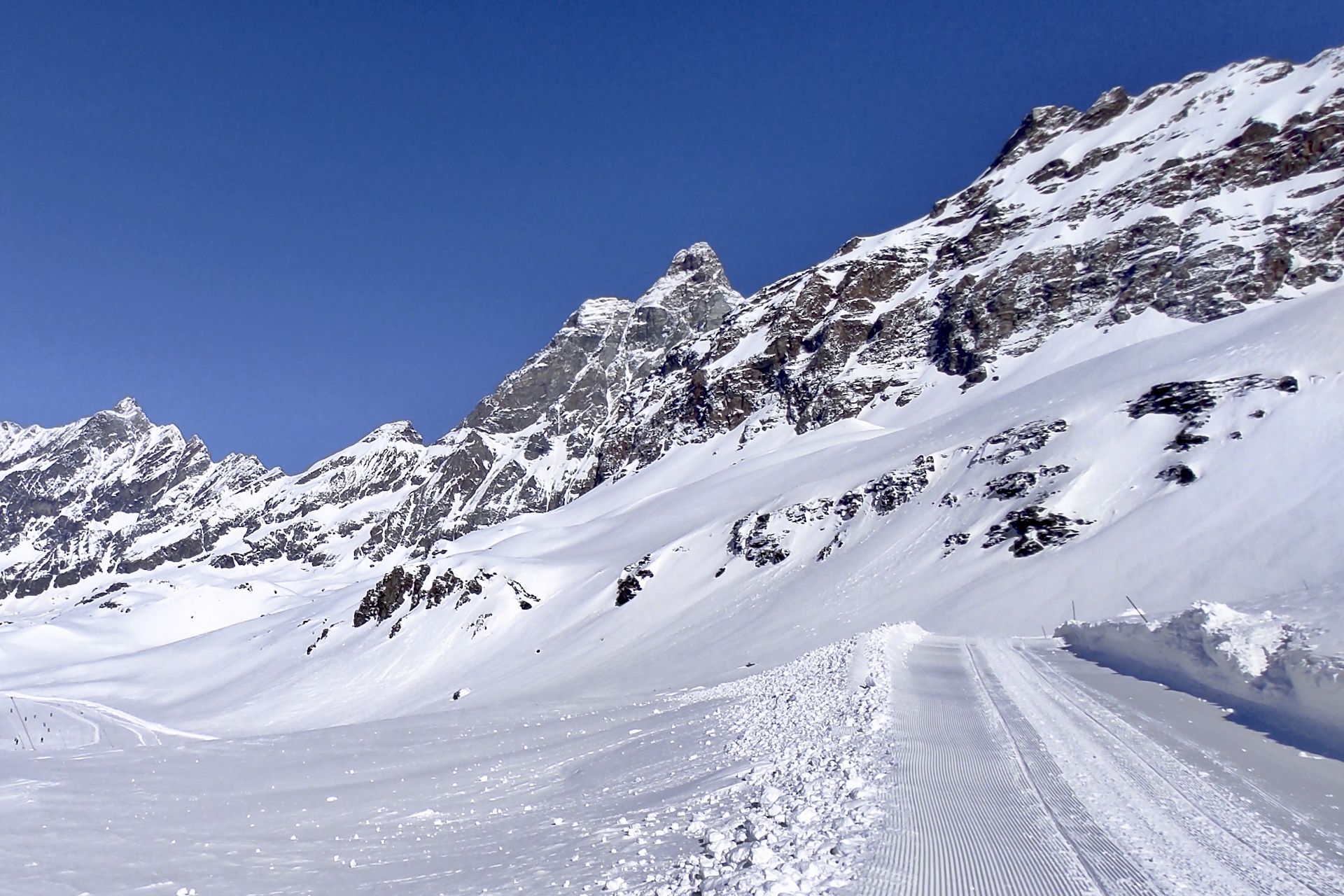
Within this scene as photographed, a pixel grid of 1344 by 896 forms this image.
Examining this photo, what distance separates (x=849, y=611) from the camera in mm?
45406

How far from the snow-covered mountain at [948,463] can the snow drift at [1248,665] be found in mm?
19439

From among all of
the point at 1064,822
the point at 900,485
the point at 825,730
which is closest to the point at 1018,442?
the point at 900,485

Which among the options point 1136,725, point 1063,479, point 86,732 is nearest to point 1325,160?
point 1063,479

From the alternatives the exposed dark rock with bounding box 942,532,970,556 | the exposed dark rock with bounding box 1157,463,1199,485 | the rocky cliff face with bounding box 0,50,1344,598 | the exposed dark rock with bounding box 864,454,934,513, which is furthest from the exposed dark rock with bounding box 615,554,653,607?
the rocky cliff face with bounding box 0,50,1344,598

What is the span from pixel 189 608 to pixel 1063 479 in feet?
531

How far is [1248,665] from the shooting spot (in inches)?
527

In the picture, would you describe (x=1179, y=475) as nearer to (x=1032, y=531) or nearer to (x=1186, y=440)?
(x=1186, y=440)

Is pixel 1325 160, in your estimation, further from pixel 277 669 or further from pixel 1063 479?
pixel 277 669

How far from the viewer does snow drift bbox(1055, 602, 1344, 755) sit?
1104cm

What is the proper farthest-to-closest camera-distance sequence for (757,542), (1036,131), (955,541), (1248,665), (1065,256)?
(1036,131) < (1065,256) < (757,542) < (955,541) < (1248,665)

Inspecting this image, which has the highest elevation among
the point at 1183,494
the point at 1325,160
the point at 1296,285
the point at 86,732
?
the point at 1325,160

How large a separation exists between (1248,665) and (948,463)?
50.0 metres

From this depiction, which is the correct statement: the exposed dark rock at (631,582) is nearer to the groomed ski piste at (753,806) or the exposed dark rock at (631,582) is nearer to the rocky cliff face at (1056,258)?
the groomed ski piste at (753,806)

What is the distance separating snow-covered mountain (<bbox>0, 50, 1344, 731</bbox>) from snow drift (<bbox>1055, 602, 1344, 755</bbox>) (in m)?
19.4
